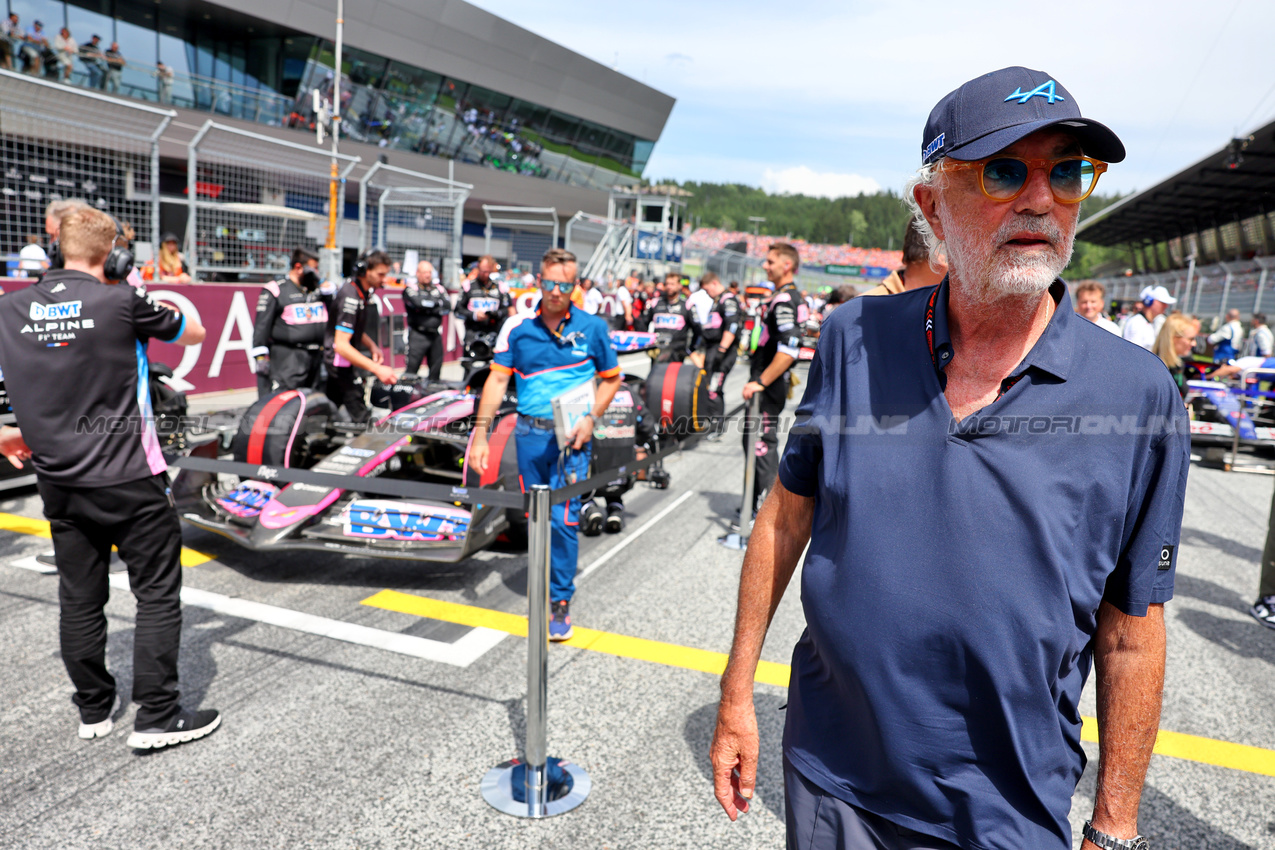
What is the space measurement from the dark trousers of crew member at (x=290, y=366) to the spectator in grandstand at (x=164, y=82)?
16.9 metres

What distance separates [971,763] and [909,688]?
143mm

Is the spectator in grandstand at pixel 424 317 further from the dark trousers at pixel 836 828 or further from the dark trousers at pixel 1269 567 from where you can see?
the dark trousers at pixel 836 828

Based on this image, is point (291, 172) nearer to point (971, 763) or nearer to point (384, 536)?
point (384, 536)

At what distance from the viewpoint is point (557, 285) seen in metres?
4.16

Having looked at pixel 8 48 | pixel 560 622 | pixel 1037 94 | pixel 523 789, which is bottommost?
pixel 523 789

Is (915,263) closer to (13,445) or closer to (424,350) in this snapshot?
(13,445)

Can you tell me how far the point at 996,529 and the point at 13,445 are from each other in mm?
3342

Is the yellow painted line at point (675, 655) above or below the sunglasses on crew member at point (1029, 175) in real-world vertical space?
below

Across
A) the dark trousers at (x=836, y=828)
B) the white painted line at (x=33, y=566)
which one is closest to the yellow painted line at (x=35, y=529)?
the white painted line at (x=33, y=566)

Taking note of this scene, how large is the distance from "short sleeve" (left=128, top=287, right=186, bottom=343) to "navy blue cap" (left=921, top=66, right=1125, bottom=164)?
2.76 meters

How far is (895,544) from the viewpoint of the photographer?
49.6 inches

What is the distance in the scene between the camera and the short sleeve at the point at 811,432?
1408mm

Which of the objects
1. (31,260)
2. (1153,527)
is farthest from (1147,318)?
(31,260)

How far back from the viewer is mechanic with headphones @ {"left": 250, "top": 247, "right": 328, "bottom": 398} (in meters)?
7.42
